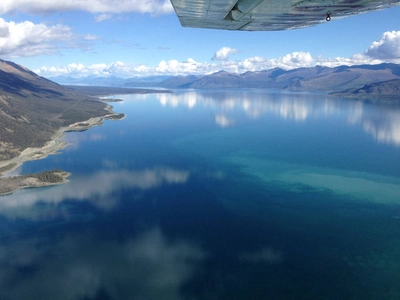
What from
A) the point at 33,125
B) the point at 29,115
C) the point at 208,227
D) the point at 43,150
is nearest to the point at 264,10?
the point at 208,227

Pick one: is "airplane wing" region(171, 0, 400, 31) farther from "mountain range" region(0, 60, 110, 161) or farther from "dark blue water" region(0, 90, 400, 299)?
"mountain range" region(0, 60, 110, 161)

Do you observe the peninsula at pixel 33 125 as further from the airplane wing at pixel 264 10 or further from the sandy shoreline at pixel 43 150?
the airplane wing at pixel 264 10

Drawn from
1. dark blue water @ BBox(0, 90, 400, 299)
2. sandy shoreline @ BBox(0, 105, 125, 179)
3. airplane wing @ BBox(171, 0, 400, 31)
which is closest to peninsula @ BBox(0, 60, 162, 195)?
sandy shoreline @ BBox(0, 105, 125, 179)

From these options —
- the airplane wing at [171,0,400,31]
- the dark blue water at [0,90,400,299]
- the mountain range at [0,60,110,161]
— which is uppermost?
the airplane wing at [171,0,400,31]

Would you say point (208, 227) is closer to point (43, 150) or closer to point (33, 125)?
point (43, 150)

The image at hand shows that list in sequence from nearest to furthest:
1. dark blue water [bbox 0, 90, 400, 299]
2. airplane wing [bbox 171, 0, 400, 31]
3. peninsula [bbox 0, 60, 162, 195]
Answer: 1. airplane wing [bbox 171, 0, 400, 31]
2. dark blue water [bbox 0, 90, 400, 299]
3. peninsula [bbox 0, 60, 162, 195]

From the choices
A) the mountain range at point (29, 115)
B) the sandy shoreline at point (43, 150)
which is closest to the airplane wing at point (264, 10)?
the sandy shoreline at point (43, 150)
